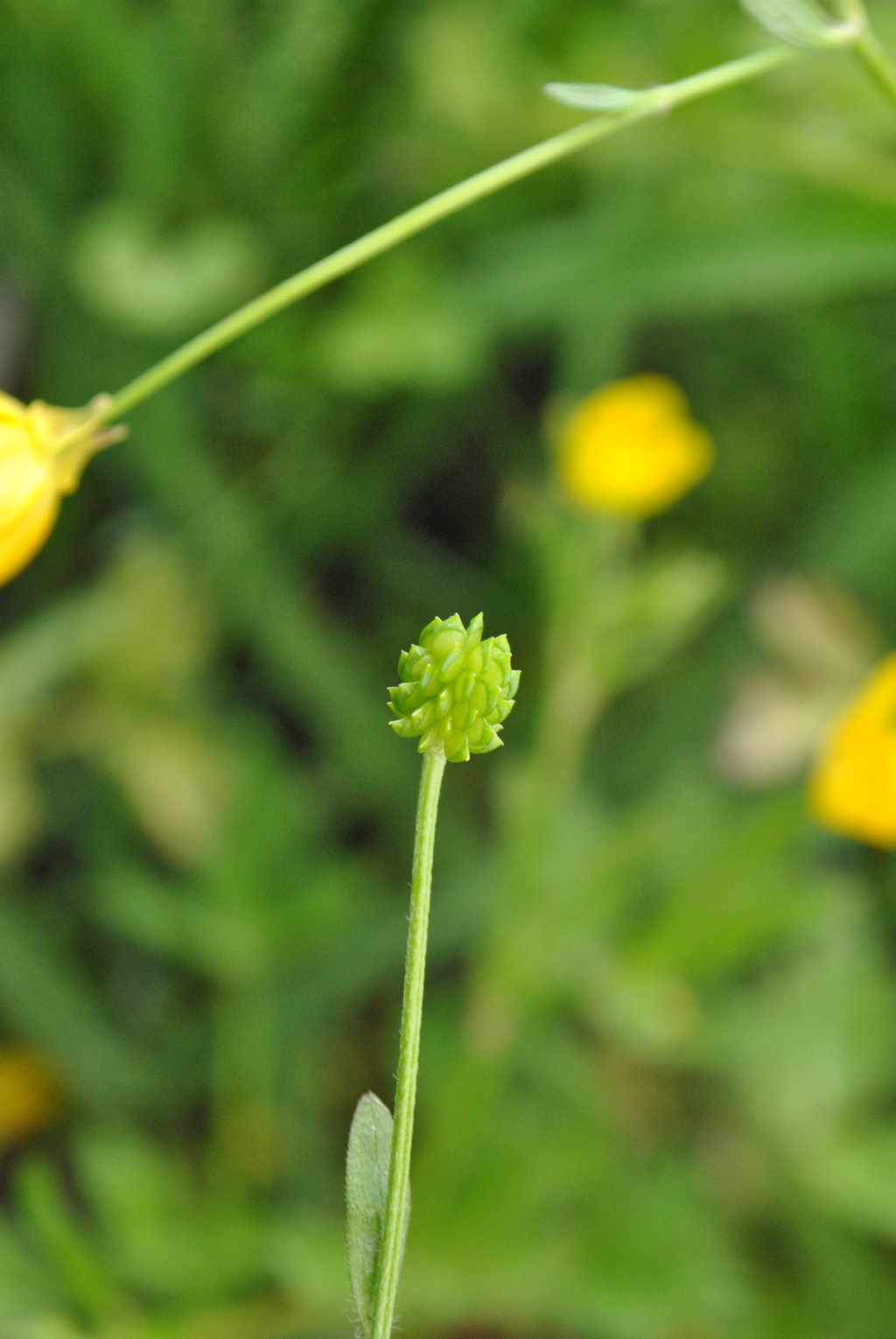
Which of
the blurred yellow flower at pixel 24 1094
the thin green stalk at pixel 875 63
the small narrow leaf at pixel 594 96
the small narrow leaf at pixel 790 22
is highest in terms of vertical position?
the thin green stalk at pixel 875 63

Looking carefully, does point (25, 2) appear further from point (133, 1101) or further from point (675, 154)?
point (133, 1101)

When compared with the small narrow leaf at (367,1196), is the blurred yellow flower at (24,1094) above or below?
above

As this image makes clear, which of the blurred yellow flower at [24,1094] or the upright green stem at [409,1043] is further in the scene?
the blurred yellow flower at [24,1094]

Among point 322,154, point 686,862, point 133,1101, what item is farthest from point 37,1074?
point 322,154

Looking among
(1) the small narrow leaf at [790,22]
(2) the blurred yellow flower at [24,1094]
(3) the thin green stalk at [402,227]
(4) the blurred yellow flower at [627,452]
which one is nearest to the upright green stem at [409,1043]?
(3) the thin green stalk at [402,227]

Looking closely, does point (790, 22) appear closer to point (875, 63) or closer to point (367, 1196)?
point (875, 63)

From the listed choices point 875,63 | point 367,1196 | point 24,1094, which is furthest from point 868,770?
point 24,1094

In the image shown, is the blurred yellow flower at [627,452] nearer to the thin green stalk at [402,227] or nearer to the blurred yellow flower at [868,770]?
the blurred yellow flower at [868,770]
